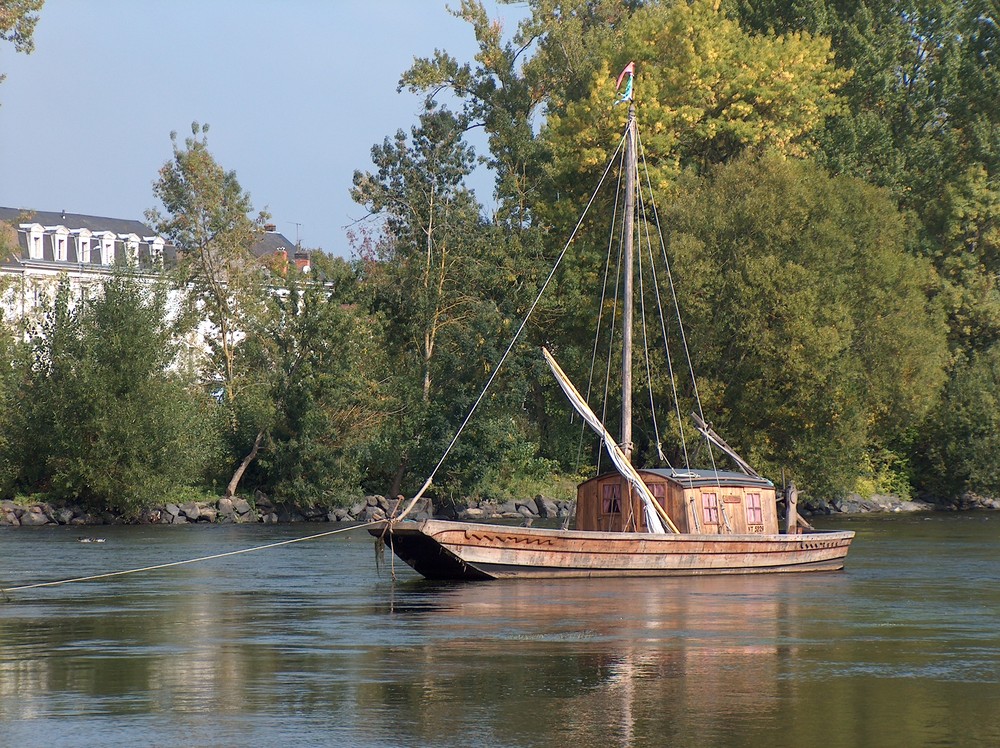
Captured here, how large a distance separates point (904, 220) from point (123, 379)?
39.8m

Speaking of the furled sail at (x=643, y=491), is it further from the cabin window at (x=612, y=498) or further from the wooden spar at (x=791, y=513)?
the wooden spar at (x=791, y=513)

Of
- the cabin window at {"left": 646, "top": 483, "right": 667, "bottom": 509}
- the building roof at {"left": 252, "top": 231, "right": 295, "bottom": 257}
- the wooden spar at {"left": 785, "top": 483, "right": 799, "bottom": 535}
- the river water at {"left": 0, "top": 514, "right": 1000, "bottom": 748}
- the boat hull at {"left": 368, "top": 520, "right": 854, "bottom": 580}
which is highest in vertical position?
the building roof at {"left": 252, "top": 231, "right": 295, "bottom": 257}

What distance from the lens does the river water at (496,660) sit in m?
18.5

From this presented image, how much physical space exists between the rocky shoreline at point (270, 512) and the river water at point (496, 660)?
77.9ft

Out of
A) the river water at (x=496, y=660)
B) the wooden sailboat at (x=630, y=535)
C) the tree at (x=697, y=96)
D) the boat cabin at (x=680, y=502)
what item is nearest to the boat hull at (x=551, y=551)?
the wooden sailboat at (x=630, y=535)

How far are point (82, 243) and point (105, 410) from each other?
62.9 m

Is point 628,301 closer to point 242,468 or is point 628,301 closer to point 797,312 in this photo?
point 797,312

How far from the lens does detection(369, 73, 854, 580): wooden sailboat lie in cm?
3831

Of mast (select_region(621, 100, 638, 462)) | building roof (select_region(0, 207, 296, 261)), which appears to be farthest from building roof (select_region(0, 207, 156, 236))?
mast (select_region(621, 100, 638, 462))

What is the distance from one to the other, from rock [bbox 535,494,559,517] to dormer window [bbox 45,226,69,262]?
2454 inches

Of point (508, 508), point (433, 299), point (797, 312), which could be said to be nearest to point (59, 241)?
point (433, 299)

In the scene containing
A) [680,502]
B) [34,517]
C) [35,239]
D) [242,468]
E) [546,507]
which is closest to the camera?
[680,502]

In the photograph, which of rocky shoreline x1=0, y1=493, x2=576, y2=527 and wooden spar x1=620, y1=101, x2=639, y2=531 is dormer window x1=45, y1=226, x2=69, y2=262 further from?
wooden spar x1=620, y1=101, x2=639, y2=531

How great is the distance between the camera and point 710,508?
4228cm
